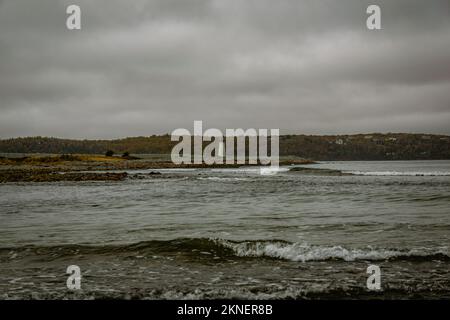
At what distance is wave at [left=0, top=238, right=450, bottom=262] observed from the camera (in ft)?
34.0

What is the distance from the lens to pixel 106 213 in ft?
62.8

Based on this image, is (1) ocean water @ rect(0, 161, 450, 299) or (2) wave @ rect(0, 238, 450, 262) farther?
(2) wave @ rect(0, 238, 450, 262)

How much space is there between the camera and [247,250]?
11297 millimetres

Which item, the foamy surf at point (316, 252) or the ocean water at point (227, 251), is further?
the foamy surf at point (316, 252)

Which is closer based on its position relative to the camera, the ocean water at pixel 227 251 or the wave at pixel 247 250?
the ocean water at pixel 227 251

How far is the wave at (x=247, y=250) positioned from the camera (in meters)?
10.4

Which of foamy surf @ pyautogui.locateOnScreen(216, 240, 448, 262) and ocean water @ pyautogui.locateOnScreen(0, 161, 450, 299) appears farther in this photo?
foamy surf @ pyautogui.locateOnScreen(216, 240, 448, 262)

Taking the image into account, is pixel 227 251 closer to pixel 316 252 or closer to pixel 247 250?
pixel 247 250

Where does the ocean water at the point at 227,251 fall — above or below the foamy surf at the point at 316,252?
below

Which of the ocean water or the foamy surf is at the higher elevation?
the foamy surf

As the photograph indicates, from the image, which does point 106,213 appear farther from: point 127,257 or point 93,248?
point 127,257
